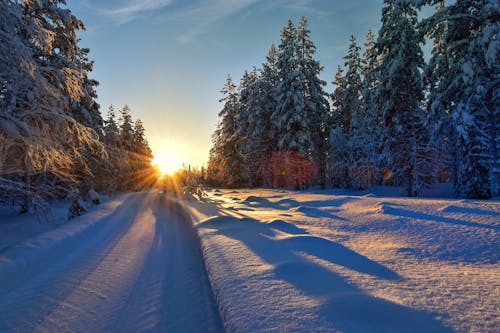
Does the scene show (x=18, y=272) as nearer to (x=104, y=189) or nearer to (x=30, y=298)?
(x=30, y=298)

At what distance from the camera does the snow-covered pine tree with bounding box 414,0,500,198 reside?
10.9 m

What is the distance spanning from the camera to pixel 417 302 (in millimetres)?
2707

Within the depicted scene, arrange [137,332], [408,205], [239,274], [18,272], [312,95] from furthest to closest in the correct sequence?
[312,95] < [408,205] < [18,272] < [239,274] < [137,332]

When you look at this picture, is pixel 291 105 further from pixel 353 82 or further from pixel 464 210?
pixel 464 210

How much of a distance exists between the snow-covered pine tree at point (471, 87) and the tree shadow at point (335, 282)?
11112mm

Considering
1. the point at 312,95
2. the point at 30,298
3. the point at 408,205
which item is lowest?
the point at 30,298

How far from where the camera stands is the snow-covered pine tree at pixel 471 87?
431 inches

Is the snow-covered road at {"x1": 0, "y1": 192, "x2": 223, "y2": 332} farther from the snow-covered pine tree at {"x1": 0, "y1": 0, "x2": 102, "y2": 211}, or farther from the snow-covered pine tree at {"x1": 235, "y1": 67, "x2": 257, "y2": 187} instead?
the snow-covered pine tree at {"x1": 235, "y1": 67, "x2": 257, "y2": 187}

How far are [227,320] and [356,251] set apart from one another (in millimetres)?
2840

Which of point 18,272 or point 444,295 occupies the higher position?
point 444,295

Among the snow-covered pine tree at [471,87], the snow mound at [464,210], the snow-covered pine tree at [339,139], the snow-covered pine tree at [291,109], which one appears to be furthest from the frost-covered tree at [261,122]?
the snow mound at [464,210]

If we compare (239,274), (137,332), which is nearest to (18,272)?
(137,332)

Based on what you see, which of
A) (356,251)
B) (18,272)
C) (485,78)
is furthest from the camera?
(485,78)

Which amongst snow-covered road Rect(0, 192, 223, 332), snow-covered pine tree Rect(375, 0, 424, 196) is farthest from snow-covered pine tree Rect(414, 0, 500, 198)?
snow-covered road Rect(0, 192, 223, 332)
